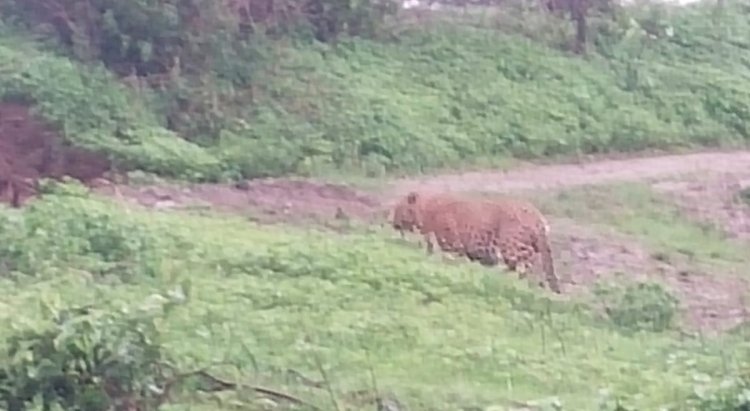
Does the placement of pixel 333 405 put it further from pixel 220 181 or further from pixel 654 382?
pixel 220 181

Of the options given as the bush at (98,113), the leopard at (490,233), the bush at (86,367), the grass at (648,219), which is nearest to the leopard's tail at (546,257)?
the leopard at (490,233)

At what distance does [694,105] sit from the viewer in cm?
1598

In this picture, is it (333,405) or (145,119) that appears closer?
(333,405)

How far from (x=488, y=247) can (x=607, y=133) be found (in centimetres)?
524

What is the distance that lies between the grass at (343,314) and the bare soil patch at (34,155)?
51.2 inches

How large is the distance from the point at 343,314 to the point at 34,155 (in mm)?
4686

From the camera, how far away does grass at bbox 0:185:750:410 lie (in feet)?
22.7

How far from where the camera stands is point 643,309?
8.88 metres

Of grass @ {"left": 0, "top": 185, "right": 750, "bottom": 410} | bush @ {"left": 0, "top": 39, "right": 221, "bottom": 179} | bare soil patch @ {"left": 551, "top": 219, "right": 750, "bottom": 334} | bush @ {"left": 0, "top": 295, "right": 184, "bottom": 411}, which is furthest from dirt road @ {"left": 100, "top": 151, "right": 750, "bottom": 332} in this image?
bush @ {"left": 0, "top": 295, "right": 184, "bottom": 411}

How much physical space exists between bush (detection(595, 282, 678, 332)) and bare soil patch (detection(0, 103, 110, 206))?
4.37m

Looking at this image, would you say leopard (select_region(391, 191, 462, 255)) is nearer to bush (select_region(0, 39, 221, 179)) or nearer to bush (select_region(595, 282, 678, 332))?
bush (select_region(595, 282, 678, 332))


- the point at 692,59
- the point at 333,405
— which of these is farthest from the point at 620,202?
the point at 333,405

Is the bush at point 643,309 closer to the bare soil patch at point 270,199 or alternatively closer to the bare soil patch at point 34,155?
the bare soil patch at point 270,199

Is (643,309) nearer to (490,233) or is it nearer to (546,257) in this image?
(546,257)
